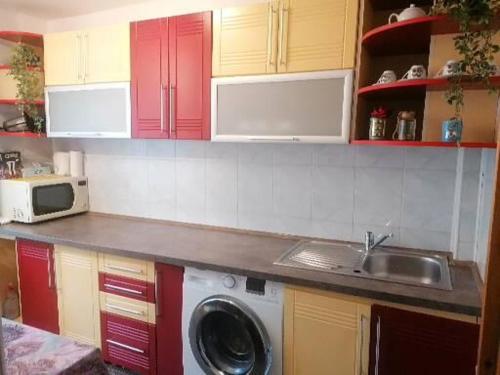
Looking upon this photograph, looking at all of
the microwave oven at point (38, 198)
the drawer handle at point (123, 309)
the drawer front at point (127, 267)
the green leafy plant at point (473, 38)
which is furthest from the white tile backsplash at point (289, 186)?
the drawer handle at point (123, 309)

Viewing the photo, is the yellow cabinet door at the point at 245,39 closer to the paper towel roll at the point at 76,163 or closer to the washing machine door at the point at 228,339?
the washing machine door at the point at 228,339

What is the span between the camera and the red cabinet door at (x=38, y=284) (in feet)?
6.95

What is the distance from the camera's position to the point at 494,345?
0.63m

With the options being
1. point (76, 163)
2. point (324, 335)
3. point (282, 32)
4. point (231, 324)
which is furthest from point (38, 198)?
point (324, 335)

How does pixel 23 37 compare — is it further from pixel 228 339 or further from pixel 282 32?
pixel 228 339

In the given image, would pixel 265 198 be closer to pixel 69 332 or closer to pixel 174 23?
pixel 174 23

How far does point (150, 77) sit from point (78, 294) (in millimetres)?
1350

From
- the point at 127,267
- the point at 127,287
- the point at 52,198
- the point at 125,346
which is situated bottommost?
the point at 125,346

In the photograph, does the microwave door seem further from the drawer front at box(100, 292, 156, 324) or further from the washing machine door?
the washing machine door

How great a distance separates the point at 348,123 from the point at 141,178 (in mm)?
1526

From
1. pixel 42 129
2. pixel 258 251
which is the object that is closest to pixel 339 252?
pixel 258 251

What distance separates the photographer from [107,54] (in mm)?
2115

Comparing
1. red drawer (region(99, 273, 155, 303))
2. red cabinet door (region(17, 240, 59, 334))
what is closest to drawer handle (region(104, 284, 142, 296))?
red drawer (region(99, 273, 155, 303))

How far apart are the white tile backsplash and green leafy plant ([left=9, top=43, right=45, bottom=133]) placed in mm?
310
